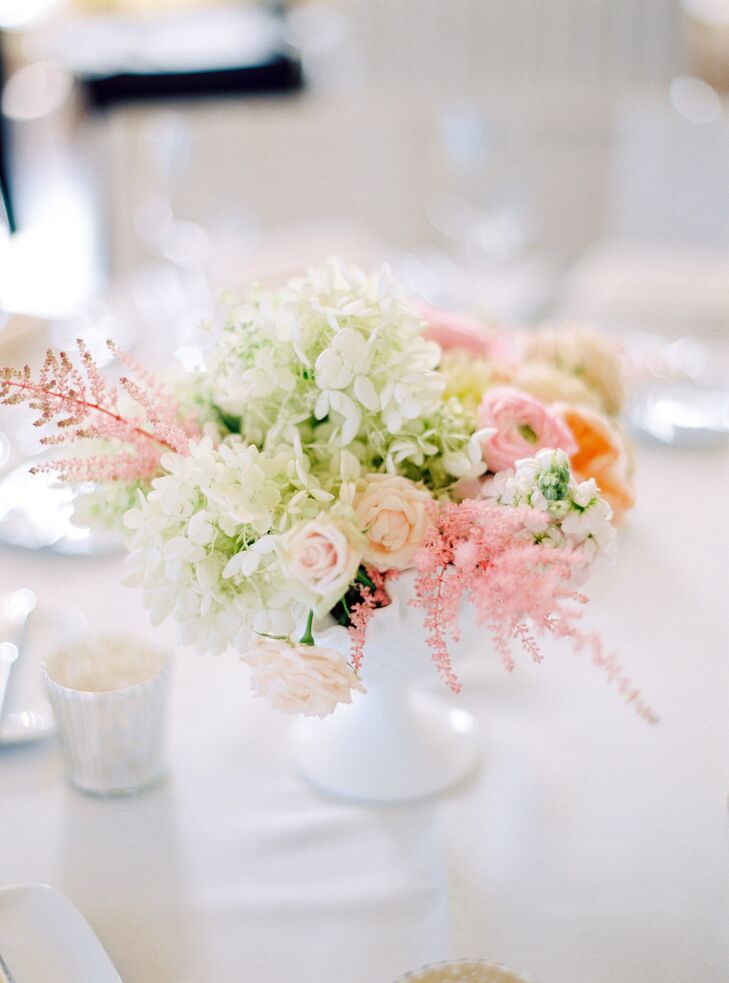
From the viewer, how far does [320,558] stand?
2.15 ft

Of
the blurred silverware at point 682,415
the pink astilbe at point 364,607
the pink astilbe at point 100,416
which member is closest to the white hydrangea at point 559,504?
the pink astilbe at point 364,607

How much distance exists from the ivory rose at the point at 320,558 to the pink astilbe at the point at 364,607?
34mm

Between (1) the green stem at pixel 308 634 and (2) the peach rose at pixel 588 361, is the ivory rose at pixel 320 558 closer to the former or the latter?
(1) the green stem at pixel 308 634

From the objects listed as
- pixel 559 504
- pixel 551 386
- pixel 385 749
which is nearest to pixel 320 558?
pixel 559 504

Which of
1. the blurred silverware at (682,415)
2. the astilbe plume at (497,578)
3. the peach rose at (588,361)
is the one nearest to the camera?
the astilbe plume at (497,578)

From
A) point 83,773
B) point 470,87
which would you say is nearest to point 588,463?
point 83,773

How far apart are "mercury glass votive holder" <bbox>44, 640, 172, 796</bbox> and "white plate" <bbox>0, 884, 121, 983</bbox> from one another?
137 millimetres

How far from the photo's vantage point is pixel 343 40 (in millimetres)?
4082

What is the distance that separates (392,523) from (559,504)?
117 millimetres

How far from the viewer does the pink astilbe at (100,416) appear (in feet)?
2.30

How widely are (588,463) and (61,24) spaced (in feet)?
16.5

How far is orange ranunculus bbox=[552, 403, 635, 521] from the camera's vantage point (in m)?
0.84

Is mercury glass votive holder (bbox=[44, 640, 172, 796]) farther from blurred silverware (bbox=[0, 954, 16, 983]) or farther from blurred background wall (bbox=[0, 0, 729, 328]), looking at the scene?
blurred background wall (bbox=[0, 0, 729, 328])

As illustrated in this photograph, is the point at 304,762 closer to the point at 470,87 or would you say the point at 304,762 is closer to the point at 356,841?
the point at 356,841
